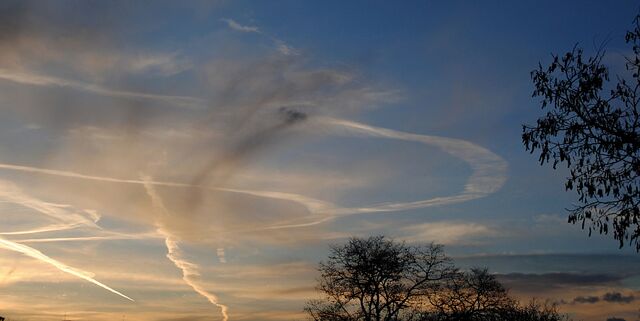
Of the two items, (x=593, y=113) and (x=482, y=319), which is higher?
(x=593, y=113)

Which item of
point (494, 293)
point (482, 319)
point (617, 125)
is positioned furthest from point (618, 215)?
point (494, 293)

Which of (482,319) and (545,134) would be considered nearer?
(545,134)

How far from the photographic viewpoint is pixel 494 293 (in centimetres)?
6662

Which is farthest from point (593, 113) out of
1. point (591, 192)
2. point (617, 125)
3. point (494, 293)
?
point (494, 293)

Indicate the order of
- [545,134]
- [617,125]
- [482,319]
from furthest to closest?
1. [482,319]
2. [545,134]
3. [617,125]

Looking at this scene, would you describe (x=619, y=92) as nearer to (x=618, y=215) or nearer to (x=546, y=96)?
(x=546, y=96)

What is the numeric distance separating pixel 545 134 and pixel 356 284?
147 feet

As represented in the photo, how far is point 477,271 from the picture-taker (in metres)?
70.8

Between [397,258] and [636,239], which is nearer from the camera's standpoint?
[636,239]

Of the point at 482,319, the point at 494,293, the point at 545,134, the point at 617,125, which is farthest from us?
the point at 494,293

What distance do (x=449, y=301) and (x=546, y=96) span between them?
45.5 metres

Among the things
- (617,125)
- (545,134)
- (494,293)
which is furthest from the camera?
(494,293)

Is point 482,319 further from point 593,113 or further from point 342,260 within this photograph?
point 593,113

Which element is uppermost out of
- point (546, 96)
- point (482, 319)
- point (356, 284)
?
point (546, 96)
